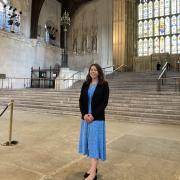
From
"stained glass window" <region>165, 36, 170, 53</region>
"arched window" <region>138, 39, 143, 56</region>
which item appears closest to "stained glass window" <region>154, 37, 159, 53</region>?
"stained glass window" <region>165, 36, 170, 53</region>

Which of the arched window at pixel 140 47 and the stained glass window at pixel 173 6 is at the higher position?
the stained glass window at pixel 173 6

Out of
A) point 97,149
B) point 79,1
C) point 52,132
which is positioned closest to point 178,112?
point 52,132

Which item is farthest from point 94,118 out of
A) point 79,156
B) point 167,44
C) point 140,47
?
point 140,47

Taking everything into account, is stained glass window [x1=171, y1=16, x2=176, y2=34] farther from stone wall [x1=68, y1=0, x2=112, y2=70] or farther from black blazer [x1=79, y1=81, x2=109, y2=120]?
black blazer [x1=79, y1=81, x2=109, y2=120]

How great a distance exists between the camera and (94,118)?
3000 mm

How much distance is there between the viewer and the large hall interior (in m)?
3.75

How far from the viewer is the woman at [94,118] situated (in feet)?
9.86

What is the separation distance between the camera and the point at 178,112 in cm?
788

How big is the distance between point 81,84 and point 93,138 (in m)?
13.0

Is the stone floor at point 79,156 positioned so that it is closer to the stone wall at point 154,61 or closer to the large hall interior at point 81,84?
the large hall interior at point 81,84

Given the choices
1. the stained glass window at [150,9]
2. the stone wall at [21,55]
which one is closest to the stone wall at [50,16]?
the stone wall at [21,55]

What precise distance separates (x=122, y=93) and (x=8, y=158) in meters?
7.71

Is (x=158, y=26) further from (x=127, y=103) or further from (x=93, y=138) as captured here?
(x=93, y=138)

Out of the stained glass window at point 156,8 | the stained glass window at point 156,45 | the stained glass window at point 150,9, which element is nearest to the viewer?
the stained glass window at point 156,45
